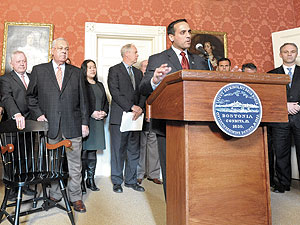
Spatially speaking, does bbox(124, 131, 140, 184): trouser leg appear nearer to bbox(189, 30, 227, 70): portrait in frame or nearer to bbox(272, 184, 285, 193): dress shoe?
bbox(272, 184, 285, 193): dress shoe

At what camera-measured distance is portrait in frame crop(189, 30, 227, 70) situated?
430 centimetres

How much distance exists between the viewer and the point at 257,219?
108cm

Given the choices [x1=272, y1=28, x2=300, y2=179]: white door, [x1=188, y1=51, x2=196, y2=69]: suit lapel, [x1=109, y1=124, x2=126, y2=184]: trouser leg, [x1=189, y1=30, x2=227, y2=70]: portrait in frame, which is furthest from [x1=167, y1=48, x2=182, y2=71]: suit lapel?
[x1=272, y1=28, x2=300, y2=179]: white door

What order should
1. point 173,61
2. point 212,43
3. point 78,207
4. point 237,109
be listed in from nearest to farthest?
point 237,109
point 173,61
point 78,207
point 212,43

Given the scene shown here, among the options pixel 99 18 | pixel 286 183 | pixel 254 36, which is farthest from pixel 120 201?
pixel 254 36

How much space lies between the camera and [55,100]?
7.78ft

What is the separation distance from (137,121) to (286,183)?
77.8 inches

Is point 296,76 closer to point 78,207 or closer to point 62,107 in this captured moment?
point 62,107

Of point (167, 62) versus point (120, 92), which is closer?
point (167, 62)

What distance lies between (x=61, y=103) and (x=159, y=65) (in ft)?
3.69

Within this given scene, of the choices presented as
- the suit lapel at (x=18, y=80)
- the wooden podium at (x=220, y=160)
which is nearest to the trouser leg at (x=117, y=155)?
the suit lapel at (x=18, y=80)

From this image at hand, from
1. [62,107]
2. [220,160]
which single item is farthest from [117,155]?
[220,160]

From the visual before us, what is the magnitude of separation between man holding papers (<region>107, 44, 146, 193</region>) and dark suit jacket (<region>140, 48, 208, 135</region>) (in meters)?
1.51

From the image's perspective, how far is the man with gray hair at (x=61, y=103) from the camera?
2.36m
